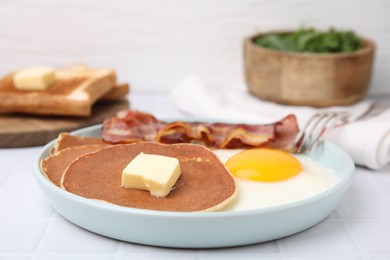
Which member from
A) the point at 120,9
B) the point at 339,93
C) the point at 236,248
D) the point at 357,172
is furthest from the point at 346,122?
the point at 120,9

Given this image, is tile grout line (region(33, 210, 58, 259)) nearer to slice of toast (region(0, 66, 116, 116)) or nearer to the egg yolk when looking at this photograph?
the egg yolk

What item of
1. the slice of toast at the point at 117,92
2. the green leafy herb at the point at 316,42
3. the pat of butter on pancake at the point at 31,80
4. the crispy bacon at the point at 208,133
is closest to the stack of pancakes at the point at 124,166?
the crispy bacon at the point at 208,133

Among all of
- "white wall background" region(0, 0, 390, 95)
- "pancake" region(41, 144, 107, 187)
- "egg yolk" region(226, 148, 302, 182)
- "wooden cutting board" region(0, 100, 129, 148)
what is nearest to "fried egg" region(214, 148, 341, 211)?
"egg yolk" region(226, 148, 302, 182)

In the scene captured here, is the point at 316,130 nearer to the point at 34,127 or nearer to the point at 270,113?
the point at 270,113

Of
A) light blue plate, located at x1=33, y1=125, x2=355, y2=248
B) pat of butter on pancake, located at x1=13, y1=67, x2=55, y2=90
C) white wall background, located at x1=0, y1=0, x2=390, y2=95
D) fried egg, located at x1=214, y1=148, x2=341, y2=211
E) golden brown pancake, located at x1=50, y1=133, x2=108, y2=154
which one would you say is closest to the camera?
light blue plate, located at x1=33, y1=125, x2=355, y2=248

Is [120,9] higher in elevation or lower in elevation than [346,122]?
higher

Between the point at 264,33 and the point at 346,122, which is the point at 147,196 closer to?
the point at 346,122
